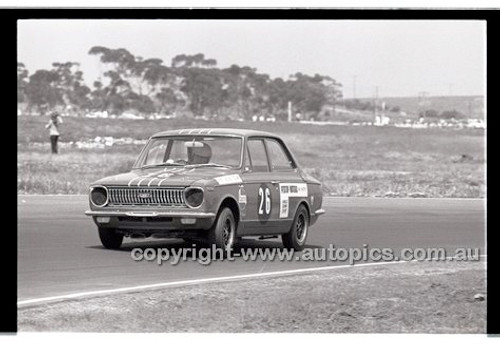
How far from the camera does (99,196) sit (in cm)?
1384

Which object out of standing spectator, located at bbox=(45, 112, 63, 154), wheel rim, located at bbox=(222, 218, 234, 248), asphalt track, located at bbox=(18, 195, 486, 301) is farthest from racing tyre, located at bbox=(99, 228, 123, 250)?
standing spectator, located at bbox=(45, 112, 63, 154)

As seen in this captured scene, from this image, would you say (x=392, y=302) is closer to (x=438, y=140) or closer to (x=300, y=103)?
(x=300, y=103)

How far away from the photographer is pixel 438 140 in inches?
1196

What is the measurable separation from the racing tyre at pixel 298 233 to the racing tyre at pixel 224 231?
1.15 meters

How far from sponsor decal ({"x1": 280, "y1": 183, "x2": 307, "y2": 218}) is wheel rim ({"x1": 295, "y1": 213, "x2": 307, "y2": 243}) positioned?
296 mm

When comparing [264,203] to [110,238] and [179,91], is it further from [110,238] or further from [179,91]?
[179,91]

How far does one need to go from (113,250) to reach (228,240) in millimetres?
1559

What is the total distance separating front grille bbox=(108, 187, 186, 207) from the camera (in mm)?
13406

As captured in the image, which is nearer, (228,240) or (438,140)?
(228,240)

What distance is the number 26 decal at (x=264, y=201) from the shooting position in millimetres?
14203

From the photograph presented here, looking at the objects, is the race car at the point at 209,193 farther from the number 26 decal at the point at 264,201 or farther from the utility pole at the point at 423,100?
the utility pole at the point at 423,100

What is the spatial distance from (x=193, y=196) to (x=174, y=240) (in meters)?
2.36
